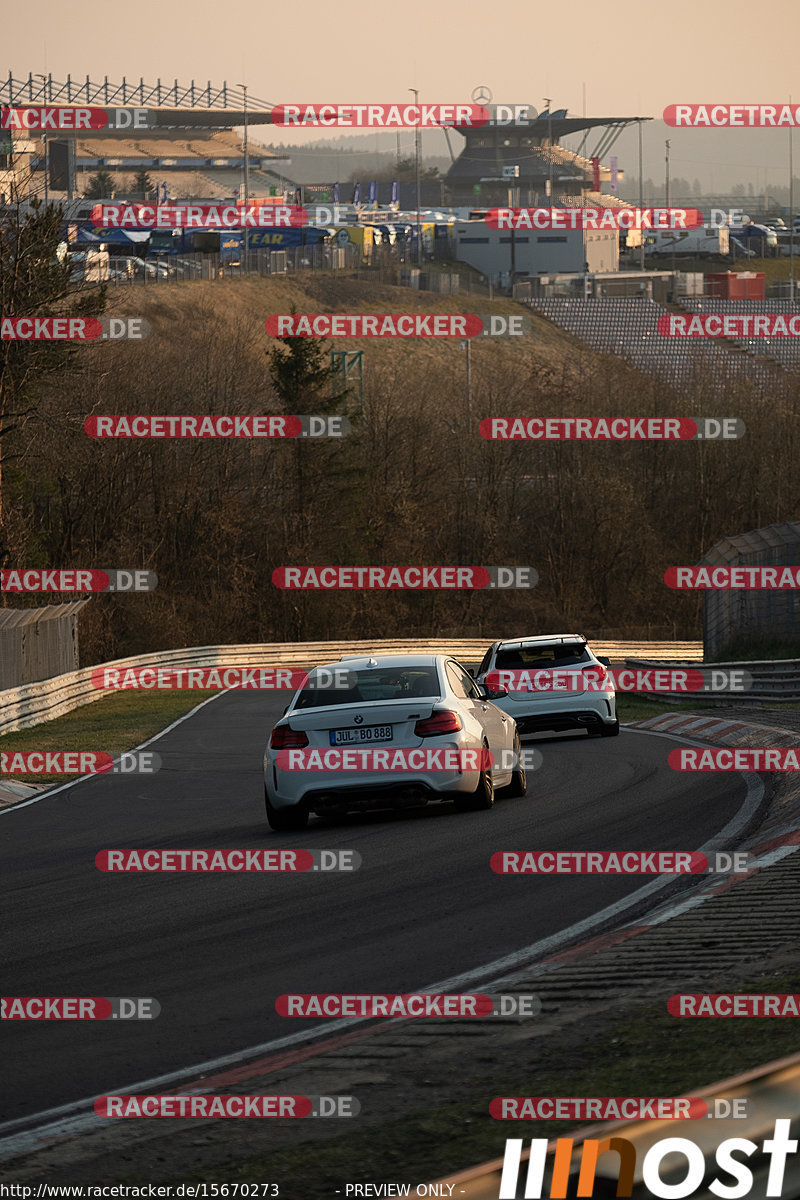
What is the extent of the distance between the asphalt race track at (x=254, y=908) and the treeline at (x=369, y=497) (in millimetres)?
38428

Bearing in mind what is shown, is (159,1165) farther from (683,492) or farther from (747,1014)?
(683,492)

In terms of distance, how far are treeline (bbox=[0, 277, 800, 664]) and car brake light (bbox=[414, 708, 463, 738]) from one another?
39.5m

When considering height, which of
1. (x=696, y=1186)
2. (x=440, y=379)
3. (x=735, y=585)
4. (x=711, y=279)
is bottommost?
(x=696, y=1186)

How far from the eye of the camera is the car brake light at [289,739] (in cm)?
1351

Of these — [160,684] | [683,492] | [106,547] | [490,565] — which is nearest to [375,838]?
[160,684]

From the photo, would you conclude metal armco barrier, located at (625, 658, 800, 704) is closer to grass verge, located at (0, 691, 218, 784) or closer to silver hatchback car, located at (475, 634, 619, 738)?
silver hatchback car, located at (475, 634, 619, 738)

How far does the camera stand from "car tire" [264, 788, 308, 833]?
1352cm

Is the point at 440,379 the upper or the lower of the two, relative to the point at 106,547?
upper

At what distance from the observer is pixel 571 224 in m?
146

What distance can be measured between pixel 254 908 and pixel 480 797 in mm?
4617

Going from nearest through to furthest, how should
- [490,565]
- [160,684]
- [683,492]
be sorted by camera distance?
[160,684] → [490,565] → [683,492]

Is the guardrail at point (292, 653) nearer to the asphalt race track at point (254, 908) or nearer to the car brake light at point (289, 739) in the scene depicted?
the asphalt race track at point (254, 908)

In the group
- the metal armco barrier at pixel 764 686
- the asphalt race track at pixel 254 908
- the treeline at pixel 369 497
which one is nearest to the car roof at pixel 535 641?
the asphalt race track at pixel 254 908

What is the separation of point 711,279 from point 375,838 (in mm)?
126859
